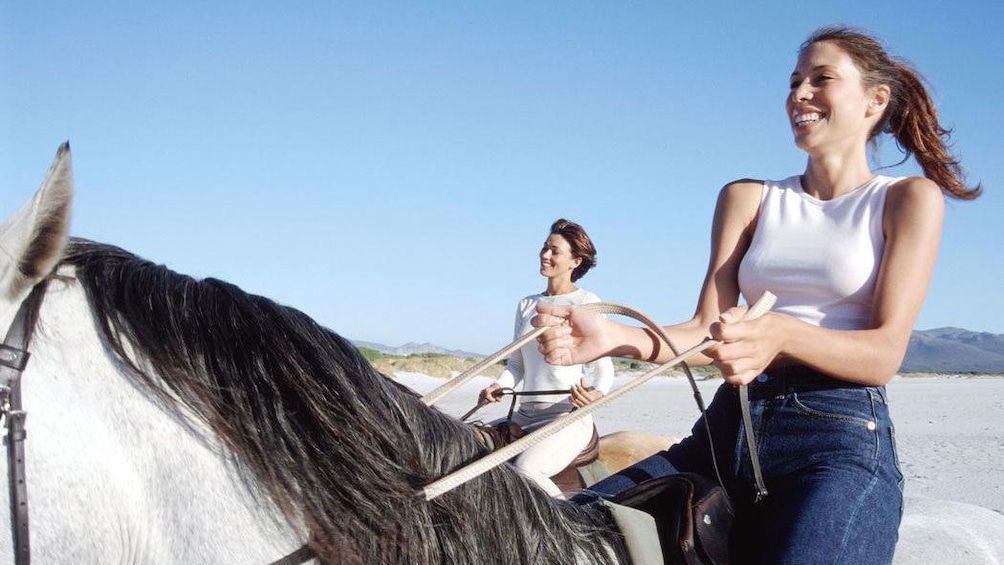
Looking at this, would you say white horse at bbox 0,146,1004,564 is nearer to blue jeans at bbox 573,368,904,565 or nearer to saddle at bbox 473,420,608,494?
blue jeans at bbox 573,368,904,565

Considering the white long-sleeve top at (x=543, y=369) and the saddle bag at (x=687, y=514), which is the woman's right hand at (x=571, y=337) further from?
the white long-sleeve top at (x=543, y=369)

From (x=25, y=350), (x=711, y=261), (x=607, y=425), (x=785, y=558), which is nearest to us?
(x=25, y=350)

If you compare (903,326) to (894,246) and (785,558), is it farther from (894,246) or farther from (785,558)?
(785,558)

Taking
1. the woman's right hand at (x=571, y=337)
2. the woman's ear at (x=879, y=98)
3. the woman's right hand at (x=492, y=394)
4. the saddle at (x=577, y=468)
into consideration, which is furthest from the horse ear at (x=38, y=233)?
the woman's right hand at (x=492, y=394)

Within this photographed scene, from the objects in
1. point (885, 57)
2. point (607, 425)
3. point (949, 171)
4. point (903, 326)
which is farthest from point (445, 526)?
point (607, 425)

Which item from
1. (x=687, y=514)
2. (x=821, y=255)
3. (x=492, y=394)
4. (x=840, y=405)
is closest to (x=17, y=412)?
(x=687, y=514)

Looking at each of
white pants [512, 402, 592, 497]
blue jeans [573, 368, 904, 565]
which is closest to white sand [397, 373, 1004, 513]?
white pants [512, 402, 592, 497]

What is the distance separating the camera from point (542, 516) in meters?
1.66

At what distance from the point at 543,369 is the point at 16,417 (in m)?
5.02

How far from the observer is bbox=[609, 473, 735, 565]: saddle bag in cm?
179

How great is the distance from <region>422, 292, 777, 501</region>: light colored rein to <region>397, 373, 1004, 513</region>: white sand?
383 cm

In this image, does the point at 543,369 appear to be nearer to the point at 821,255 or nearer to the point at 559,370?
the point at 559,370

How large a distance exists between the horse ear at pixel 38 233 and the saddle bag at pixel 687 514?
1296mm

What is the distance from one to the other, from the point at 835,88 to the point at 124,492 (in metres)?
1.98
